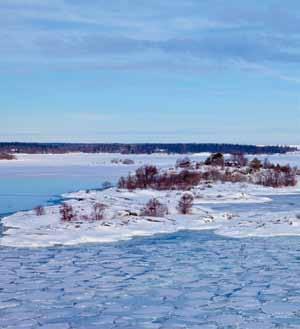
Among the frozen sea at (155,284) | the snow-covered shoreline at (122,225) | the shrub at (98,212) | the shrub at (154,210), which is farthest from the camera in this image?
the shrub at (154,210)

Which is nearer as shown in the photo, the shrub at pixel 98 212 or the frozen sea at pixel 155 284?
the frozen sea at pixel 155 284

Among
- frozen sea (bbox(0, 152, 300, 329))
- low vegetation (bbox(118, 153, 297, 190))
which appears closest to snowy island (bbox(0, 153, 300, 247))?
frozen sea (bbox(0, 152, 300, 329))

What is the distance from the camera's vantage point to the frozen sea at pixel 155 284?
321 inches

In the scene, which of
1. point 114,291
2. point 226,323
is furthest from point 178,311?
point 114,291

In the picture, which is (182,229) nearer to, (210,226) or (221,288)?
(210,226)

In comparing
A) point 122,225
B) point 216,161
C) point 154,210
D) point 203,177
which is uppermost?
point 216,161

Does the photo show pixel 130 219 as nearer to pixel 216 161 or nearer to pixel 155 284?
pixel 155 284

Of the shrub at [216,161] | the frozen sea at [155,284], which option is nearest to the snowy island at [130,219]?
the frozen sea at [155,284]

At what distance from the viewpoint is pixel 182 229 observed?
1808 centimetres

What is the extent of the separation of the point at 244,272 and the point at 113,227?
22.3ft

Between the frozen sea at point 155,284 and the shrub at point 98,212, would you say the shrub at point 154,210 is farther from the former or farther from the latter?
the frozen sea at point 155,284

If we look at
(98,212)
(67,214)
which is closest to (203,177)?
Result: (98,212)

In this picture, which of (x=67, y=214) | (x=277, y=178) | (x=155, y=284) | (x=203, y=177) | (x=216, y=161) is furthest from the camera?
(x=216, y=161)

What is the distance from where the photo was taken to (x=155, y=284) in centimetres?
1023
